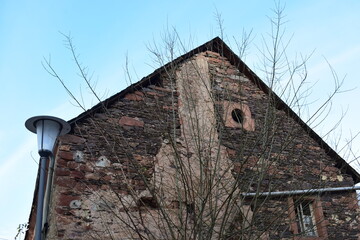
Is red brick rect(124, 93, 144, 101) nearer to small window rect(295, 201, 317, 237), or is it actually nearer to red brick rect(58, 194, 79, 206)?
red brick rect(58, 194, 79, 206)

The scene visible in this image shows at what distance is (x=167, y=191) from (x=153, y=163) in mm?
568

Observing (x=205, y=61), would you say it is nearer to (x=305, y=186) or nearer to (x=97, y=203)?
(x=305, y=186)

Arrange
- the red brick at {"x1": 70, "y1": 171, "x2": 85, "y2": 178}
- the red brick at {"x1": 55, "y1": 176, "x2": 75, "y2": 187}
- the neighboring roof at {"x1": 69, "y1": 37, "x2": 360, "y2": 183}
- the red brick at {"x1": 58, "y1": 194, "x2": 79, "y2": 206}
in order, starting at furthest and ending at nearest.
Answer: the neighboring roof at {"x1": 69, "y1": 37, "x2": 360, "y2": 183}
the red brick at {"x1": 70, "y1": 171, "x2": 85, "y2": 178}
the red brick at {"x1": 55, "y1": 176, "x2": 75, "y2": 187}
the red brick at {"x1": 58, "y1": 194, "x2": 79, "y2": 206}

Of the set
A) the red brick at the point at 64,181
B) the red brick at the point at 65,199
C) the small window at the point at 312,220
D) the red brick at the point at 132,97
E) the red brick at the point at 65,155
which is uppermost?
the red brick at the point at 132,97

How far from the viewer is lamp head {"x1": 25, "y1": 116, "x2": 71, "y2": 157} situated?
511cm

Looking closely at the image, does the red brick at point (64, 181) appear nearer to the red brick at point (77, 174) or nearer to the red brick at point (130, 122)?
the red brick at point (77, 174)

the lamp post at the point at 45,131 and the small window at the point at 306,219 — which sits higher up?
the lamp post at the point at 45,131

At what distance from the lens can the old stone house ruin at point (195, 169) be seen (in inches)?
204

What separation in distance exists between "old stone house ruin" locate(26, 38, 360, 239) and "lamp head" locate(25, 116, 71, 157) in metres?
0.67

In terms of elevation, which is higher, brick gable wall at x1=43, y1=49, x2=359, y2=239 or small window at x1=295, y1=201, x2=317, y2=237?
brick gable wall at x1=43, y1=49, x2=359, y2=239

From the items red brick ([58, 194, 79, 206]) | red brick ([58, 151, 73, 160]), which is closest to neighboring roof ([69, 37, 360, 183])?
red brick ([58, 151, 73, 160])

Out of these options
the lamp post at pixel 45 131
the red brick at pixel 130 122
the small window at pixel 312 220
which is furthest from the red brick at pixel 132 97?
the small window at pixel 312 220

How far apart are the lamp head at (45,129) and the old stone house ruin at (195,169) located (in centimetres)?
67

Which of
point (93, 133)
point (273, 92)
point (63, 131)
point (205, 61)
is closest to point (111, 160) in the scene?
point (93, 133)
